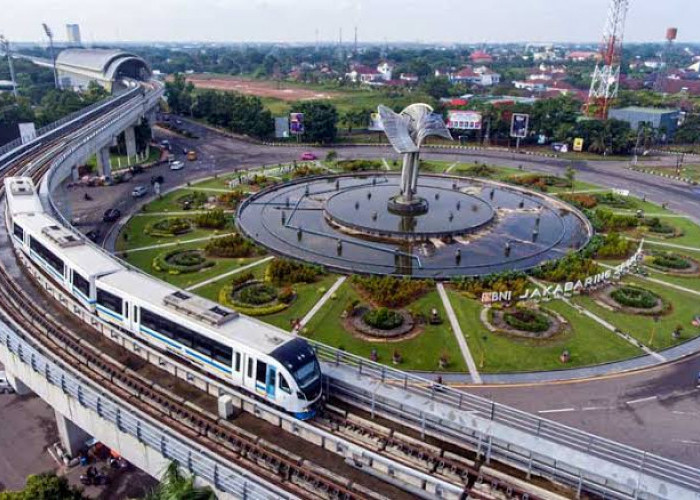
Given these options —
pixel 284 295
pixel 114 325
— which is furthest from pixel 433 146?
pixel 114 325

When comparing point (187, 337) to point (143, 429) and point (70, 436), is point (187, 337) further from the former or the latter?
point (70, 436)

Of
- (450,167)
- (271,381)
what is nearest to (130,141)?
(450,167)

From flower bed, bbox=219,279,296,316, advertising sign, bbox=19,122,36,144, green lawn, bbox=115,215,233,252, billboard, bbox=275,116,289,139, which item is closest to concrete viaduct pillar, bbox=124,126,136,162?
advertising sign, bbox=19,122,36,144

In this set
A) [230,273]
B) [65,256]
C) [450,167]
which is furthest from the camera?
[450,167]

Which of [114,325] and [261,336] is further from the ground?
[261,336]

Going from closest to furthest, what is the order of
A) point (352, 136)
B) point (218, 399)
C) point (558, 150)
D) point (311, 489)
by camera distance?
point (311, 489) → point (218, 399) → point (558, 150) → point (352, 136)

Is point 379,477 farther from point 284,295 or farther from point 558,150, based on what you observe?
point 558,150

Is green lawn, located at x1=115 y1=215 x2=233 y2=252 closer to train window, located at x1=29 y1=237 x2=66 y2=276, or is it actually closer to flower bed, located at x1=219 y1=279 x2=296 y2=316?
flower bed, located at x1=219 y1=279 x2=296 y2=316
